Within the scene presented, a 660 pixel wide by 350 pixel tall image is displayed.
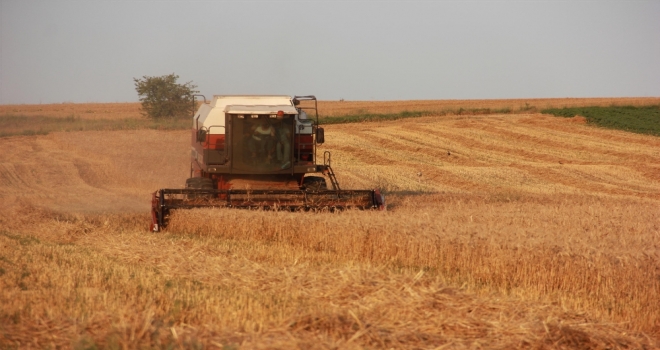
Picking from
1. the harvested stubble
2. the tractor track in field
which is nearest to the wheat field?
the harvested stubble

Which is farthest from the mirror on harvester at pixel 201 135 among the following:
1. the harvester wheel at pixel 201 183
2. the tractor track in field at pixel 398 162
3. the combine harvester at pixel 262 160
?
the tractor track in field at pixel 398 162

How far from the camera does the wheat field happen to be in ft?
18.3

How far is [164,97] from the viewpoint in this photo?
37.3 m

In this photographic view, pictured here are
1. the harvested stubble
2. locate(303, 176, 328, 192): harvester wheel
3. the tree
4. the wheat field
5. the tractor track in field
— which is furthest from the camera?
the tree

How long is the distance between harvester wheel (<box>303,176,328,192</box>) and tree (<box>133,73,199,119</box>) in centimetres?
2333

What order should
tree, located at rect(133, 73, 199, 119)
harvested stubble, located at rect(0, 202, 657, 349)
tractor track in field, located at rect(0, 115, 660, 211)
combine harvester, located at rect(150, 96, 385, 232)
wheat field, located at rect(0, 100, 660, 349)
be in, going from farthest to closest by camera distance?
tree, located at rect(133, 73, 199, 119)
tractor track in field, located at rect(0, 115, 660, 211)
combine harvester, located at rect(150, 96, 385, 232)
wheat field, located at rect(0, 100, 660, 349)
harvested stubble, located at rect(0, 202, 657, 349)

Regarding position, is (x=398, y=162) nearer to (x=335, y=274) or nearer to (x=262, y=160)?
(x=262, y=160)

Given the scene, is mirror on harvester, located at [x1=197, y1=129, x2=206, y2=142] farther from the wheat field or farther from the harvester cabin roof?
the wheat field

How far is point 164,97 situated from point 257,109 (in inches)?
978

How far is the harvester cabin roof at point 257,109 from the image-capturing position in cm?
1327

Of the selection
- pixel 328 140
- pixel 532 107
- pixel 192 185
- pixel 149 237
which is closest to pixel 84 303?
pixel 149 237

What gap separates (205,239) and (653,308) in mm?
5824

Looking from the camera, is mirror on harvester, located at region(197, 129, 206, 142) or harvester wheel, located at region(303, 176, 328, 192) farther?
harvester wheel, located at region(303, 176, 328, 192)

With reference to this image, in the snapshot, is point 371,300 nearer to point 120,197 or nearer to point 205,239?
point 205,239
